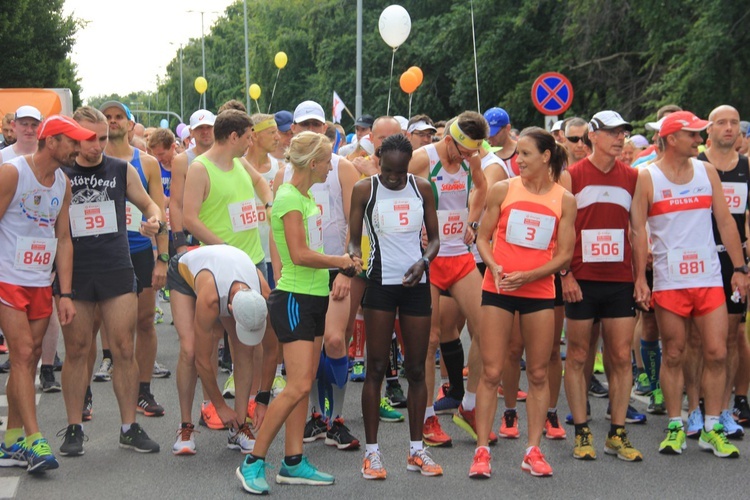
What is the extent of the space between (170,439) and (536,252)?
2.89 metres

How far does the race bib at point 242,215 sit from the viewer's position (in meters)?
8.11

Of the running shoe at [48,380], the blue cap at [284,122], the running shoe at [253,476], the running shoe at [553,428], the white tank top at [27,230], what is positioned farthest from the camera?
the blue cap at [284,122]

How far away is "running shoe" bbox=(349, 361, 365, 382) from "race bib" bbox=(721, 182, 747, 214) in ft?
12.1

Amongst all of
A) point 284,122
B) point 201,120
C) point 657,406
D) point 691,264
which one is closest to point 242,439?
point 691,264

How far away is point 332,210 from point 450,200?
100 centimetres

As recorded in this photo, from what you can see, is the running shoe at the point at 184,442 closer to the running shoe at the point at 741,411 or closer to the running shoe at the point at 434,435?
the running shoe at the point at 434,435

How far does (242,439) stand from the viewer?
7668 millimetres

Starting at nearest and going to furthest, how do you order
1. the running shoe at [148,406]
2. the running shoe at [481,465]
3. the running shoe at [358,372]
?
the running shoe at [481,465] → the running shoe at [148,406] → the running shoe at [358,372]

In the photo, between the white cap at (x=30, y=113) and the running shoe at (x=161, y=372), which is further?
the running shoe at (x=161, y=372)

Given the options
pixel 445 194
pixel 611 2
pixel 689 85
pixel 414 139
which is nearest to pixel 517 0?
pixel 611 2

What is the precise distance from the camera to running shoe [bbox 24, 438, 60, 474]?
7.01 metres

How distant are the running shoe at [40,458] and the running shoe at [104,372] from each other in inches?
135

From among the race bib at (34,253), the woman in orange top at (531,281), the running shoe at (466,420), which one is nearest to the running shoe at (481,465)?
the woman in orange top at (531,281)

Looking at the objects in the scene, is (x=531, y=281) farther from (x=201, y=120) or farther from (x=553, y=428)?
(x=201, y=120)
